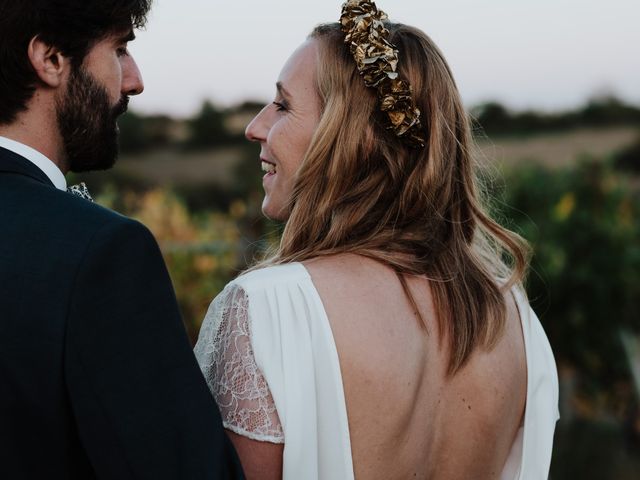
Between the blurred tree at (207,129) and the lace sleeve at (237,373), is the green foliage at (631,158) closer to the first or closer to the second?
the blurred tree at (207,129)

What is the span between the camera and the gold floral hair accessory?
220 centimetres

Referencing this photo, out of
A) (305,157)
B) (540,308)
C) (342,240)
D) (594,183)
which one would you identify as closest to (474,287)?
(342,240)

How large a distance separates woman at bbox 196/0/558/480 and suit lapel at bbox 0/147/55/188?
532mm

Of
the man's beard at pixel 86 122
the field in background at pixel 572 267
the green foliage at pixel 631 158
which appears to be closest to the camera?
the man's beard at pixel 86 122

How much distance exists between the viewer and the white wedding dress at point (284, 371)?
1986 mm

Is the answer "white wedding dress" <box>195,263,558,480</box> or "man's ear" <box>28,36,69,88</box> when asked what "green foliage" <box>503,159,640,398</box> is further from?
"man's ear" <box>28,36,69,88</box>

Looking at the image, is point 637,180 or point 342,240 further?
point 637,180

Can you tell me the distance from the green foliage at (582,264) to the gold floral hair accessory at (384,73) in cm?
461

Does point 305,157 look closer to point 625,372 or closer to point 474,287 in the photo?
point 474,287

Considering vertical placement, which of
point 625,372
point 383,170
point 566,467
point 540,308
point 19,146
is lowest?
point 566,467

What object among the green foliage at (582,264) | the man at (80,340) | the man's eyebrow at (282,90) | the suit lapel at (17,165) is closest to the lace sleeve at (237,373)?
the man at (80,340)

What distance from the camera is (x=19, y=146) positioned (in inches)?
72.2

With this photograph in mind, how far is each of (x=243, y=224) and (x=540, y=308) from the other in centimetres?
255

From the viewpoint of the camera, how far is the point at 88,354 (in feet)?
5.40
